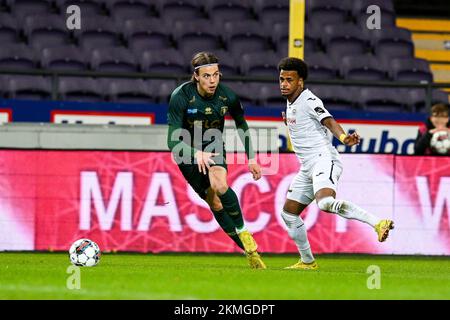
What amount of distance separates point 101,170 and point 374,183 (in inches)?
129

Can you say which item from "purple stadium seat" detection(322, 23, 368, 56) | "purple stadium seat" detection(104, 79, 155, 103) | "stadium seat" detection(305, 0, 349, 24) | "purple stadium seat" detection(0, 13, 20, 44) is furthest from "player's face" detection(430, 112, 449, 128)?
"purple stadium seat" detection(0, 13, 20, 44)

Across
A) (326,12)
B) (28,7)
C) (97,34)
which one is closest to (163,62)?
(97,34)

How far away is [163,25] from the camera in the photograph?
18750 mm

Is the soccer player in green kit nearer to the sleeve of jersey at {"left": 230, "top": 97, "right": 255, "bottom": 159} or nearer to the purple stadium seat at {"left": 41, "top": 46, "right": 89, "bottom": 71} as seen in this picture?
the sleeve of jersey at {"left": 230, "top": 97, "right": 255, "bottom": 159}

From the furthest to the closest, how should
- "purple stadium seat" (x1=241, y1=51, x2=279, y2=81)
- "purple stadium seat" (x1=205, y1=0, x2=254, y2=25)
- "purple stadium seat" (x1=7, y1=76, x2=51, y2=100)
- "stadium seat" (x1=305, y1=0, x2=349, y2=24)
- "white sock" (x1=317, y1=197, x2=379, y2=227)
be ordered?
"stadium seat" (x1=305, y1=0, x2=349, y2=24)
"purple stadium seat" (x1=205, y1=0, x2=254, y2=25)
"purple stadium seat" (x1=241, y1=51, x2=279, y2=81)
"purple stadium seat" (x1=7, y1=76, x2=51, y2=100)
"white sock" (x1=317, y1=197, x2=379, y2=227)

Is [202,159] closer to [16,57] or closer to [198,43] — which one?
[16,57]

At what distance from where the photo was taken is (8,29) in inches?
705

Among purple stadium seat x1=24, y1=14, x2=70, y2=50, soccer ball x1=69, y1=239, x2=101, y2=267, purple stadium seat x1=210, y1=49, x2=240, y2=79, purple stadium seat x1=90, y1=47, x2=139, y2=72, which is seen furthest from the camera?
purple stadium seat x1=24, y1=14, x2=70, y2=50

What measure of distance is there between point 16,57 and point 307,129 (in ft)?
25.4

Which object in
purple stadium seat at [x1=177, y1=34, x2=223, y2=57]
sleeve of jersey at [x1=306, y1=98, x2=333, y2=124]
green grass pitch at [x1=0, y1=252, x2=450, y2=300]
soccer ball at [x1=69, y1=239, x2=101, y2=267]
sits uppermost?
purple stadium seat at [x1=177, y1=34, x2=223, y2=57]

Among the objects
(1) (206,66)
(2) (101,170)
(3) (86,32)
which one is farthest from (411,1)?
(1) (206,66)

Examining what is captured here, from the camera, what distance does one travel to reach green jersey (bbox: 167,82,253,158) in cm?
1065

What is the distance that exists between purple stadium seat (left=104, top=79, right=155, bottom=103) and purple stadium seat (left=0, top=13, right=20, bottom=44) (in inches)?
77.4

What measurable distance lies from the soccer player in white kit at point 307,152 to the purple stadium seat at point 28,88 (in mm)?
6725
